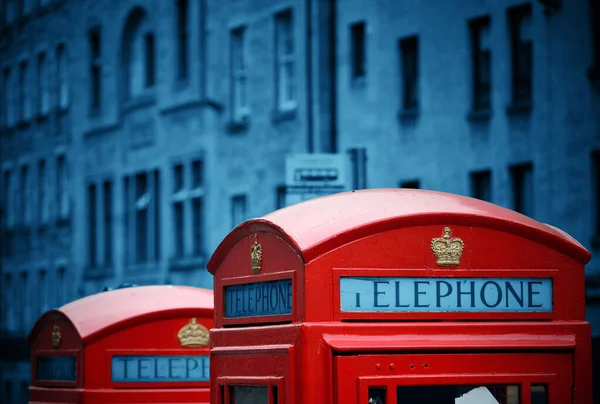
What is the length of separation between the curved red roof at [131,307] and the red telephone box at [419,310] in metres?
3.98

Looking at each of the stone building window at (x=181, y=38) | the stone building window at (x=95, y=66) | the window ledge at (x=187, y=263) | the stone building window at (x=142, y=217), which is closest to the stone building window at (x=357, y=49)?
the window ledge at (x=187, y=263)

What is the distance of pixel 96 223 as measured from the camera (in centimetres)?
4950

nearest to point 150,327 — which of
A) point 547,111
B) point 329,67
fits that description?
point 547,111

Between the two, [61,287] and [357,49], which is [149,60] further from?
[357,49]

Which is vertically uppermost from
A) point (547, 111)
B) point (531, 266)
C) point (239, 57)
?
point (239, 57)

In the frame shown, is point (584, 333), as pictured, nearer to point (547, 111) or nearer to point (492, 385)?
point (492, 385)

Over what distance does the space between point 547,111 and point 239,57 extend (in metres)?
14.0

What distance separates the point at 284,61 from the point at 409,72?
232 inches

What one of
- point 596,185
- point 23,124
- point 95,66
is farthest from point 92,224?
point 596,185

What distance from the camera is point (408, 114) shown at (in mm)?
32812

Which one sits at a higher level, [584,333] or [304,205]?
[304,205]

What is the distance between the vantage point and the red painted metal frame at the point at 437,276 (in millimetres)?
5729

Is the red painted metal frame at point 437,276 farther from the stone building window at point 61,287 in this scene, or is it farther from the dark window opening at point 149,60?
the stone building window at point 61,287

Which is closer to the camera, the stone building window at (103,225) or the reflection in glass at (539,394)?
the reflection in glass at (539,394)
